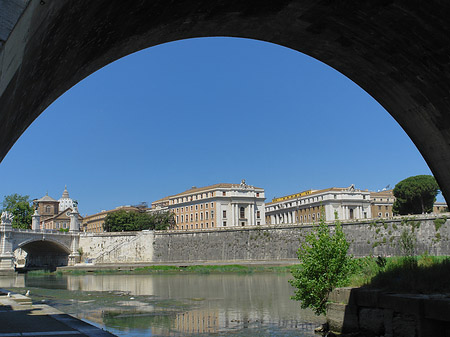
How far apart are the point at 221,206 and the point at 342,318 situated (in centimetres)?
8377

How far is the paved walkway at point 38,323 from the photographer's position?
9.92 meters

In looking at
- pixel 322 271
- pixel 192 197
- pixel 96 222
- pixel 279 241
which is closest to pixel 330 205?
pixel 192 197

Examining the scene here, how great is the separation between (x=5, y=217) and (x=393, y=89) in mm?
58701

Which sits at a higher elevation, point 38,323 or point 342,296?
point 342,296

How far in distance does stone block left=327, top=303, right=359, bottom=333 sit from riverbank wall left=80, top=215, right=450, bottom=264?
3599 centimetres

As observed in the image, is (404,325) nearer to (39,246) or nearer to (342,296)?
(342,296)

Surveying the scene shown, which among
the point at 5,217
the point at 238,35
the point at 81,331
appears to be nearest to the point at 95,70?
the point at 238,35

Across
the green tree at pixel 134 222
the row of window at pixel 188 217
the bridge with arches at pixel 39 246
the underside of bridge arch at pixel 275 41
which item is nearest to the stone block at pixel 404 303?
the underside of bridge arch at pixel 275 41

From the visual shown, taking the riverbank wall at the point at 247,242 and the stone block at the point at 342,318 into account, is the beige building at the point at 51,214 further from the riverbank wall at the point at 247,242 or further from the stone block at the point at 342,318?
the stone block at the point at 342,318

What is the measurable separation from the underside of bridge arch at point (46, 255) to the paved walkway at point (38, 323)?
54.5 m

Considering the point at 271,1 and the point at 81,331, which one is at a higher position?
the point at 271,1

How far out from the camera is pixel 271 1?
18.3 feet

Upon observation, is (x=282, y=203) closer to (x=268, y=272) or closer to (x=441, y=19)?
(x=268, y=272)

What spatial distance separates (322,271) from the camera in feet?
48.5
